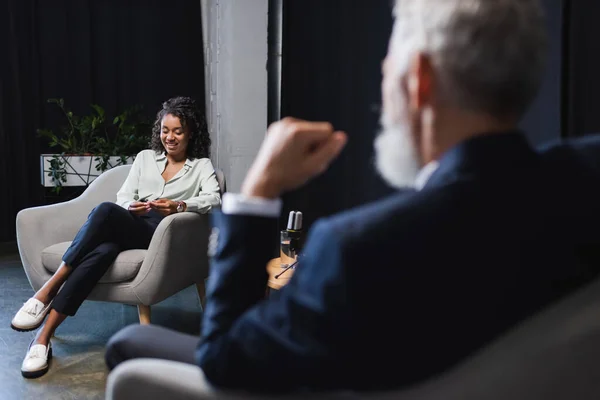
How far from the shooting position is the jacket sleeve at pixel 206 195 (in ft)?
9.92

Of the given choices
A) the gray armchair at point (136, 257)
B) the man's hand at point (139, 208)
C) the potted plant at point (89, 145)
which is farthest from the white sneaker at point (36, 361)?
the potted plant at point (89, 145)

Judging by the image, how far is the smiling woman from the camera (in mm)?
2633

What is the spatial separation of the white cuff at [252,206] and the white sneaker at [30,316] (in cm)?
212

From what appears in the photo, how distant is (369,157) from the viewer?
321 cm

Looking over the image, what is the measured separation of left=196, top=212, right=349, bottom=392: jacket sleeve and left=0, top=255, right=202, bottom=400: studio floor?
1.69m

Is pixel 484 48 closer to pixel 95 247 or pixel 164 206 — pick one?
pixel 95 247

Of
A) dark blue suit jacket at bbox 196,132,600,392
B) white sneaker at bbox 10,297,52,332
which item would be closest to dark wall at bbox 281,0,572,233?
white sneaker at bbox 10,297,52,332

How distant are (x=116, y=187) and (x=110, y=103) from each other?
7.82ft

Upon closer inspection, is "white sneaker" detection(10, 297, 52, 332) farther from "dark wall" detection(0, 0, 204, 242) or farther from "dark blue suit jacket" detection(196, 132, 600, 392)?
"dark wall" detection(0, 0, 204, 242)

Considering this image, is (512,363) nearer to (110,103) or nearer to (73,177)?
(73,177)

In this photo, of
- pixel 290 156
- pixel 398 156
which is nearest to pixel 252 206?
pixel 290 156

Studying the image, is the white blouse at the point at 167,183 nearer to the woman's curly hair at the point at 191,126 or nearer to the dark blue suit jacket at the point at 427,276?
the woman's curly hair at the point at 191,126

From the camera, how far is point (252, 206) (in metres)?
0.84

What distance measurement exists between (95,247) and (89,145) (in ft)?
8.66
